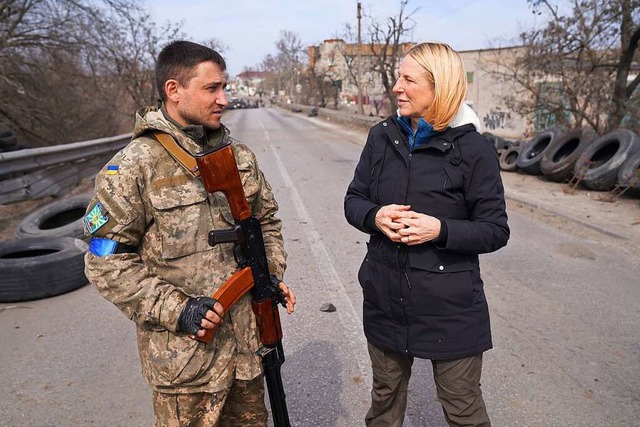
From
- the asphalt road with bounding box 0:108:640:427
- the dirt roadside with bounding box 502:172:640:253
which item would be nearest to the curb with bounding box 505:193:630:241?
the dirt roadside with bounding box 502:172:640:253

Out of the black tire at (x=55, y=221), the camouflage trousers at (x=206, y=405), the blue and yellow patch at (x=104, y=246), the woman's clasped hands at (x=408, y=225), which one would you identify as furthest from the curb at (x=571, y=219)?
the black tire at (x=55, y=221)

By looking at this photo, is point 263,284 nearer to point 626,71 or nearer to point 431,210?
point 431,210

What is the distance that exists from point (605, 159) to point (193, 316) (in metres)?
9.72

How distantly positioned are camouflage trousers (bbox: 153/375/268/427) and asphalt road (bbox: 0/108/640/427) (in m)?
0.82

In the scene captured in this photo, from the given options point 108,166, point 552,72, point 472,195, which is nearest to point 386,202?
point 472,195

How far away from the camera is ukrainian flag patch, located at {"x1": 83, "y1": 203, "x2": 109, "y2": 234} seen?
5.17 ft

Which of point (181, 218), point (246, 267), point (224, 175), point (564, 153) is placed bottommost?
point (564, 153)

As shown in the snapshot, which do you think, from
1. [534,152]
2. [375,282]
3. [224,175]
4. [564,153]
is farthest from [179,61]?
[534,152]

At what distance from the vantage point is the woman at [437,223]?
1817 millimetres

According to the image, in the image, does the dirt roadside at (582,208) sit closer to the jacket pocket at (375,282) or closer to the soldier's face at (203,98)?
the jacket pocket at (375,282)

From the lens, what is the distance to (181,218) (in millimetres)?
1671

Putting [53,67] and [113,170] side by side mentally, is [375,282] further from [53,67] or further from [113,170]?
[53,67]

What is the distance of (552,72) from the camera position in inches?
573

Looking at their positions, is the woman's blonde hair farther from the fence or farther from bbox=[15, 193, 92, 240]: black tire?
the fence
